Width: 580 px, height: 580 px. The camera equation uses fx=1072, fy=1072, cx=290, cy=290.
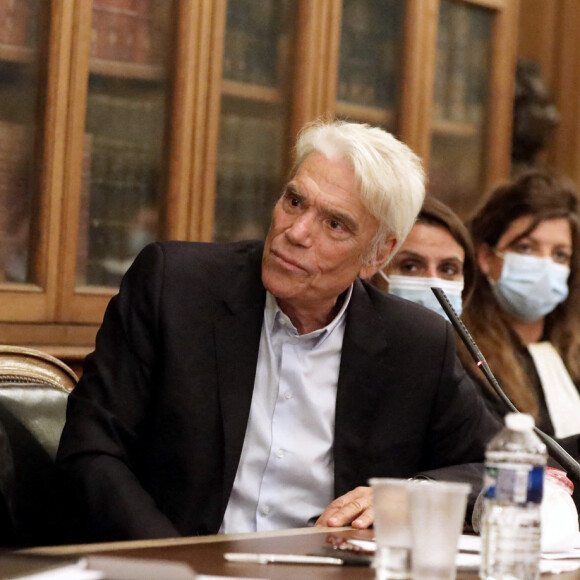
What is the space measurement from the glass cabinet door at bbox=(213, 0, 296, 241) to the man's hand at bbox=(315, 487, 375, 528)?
143 cm

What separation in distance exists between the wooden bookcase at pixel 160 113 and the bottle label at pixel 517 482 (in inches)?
62.5

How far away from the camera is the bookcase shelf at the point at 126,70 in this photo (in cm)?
274

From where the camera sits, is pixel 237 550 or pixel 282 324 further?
pixel 282 324

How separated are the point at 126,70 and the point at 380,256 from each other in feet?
3.15

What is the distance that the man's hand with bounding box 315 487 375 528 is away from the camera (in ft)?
5.46

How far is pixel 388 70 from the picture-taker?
3.45 metres

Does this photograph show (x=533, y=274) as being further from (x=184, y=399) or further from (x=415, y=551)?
(x=415, y=551)

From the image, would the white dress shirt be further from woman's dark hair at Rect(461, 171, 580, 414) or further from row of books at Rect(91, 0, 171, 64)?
woman's dark hair at Rect(461, 171, 580, 414)

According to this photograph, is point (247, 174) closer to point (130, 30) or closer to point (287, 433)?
point (130, 30)

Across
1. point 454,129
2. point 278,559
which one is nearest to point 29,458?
point 278,559

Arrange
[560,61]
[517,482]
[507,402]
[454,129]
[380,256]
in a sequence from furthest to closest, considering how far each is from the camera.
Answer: [560,61] → [454,129] → [380,256] → [507,402] → [517,482]

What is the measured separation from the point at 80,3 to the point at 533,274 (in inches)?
60.8

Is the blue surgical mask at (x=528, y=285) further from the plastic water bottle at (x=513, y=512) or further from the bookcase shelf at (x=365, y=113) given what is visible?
the plastic water bottle at (x=513, y=512)

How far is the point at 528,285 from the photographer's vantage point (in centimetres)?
325
